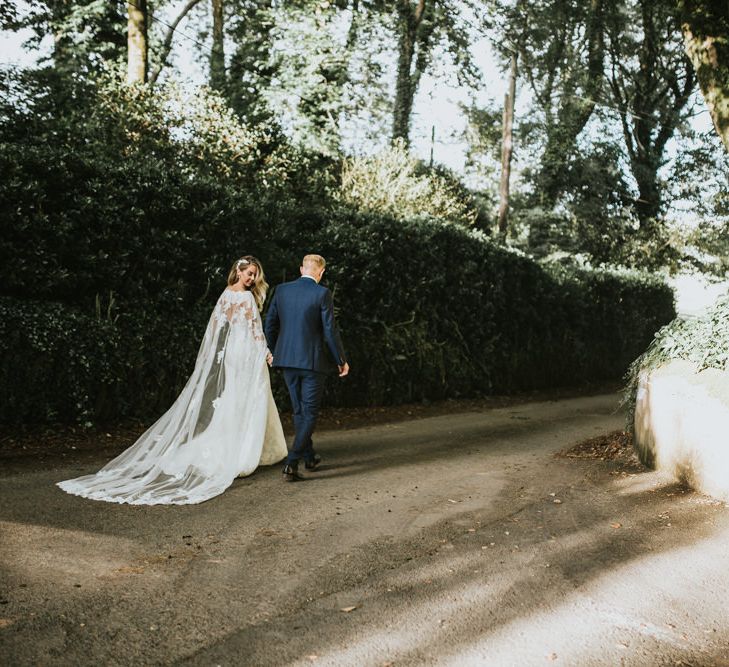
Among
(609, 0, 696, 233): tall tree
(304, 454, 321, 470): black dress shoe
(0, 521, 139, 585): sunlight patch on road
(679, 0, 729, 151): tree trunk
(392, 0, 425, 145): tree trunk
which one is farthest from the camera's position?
(609, 0, 696, 233): tall tree

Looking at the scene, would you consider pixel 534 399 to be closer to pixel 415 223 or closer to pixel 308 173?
pixel 415 223

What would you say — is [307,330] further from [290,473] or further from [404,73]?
[404,73]

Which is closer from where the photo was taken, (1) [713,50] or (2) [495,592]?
(2) [495,592]

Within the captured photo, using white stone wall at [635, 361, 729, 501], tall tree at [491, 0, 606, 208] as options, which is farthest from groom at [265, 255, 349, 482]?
tall tree at [491, 0, 606, 208]

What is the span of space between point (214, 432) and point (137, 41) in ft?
39.3

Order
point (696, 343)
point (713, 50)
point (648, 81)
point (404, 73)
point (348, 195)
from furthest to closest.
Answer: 1. point (648, 81)
2. point (404, 73)
3. point (348, 195)
4. point (713, 50)
5. point (696, 343)

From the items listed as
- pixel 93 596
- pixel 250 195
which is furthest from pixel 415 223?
pixel 93 596

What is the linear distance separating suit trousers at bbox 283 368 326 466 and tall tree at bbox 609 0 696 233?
2719 cm

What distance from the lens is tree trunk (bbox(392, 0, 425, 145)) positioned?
2234 cm

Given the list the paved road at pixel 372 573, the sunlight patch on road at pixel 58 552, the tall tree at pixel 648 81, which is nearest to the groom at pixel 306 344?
the paved road at pixel 372 573

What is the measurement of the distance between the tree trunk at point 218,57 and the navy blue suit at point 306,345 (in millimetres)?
12715

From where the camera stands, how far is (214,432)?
7.02 m

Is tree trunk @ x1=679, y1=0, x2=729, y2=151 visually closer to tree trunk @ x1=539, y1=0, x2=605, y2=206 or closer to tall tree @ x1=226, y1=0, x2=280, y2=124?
tall tree @ x1=226, y1=0, x2=280, y2=124

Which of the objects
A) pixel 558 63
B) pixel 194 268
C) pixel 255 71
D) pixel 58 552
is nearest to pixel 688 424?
pixel 58 552
